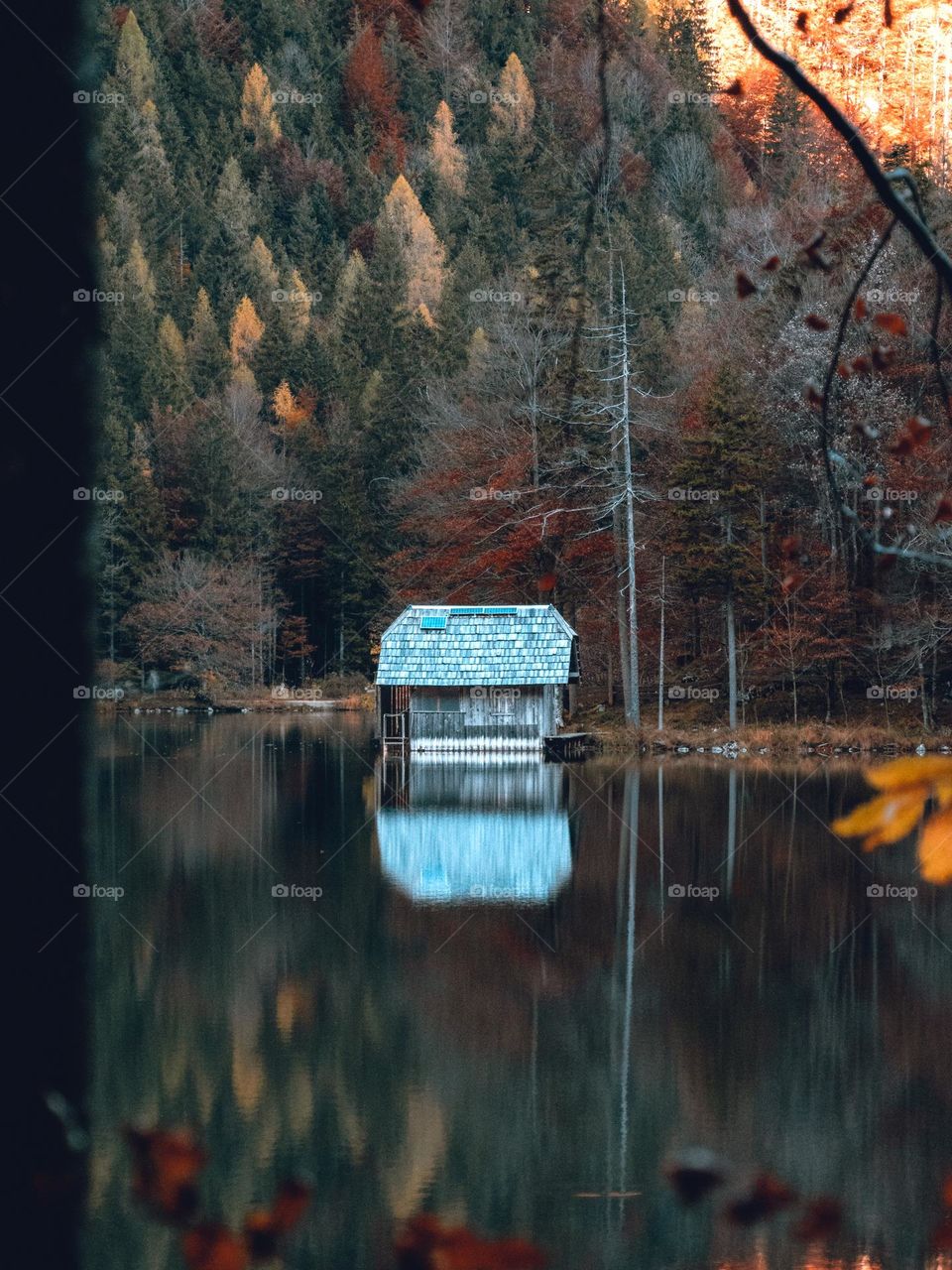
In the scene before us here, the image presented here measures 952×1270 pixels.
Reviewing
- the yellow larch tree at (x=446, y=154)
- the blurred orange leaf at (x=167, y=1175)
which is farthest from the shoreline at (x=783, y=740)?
the yellow larch tree at (x=446, y=154)

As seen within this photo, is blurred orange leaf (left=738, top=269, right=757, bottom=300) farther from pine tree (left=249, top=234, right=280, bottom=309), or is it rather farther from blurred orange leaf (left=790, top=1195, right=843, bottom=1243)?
pine tree (left=249, top=234, right=280, bottom=309)

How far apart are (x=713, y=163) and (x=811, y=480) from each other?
167 feet

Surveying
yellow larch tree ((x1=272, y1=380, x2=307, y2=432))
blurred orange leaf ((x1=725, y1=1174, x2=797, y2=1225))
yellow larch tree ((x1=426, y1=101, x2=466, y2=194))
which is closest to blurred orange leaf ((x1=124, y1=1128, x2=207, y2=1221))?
blurred orange leaf ((x1=725, y1=1174, x2=797, y2=1225))

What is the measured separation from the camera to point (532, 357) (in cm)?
3978

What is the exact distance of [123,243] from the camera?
78312 mm

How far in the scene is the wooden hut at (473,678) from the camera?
34.1 meters

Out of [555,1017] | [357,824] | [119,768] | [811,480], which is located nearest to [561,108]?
[811,480]

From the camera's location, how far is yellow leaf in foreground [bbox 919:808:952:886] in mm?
2355

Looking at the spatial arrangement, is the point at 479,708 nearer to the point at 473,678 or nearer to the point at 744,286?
the point at 473,678

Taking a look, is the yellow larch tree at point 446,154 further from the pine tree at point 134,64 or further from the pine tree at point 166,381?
the pine tree at point 166,381

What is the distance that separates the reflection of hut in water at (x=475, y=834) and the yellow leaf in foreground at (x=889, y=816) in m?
16.6

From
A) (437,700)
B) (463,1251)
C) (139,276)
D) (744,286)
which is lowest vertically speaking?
(437,700)

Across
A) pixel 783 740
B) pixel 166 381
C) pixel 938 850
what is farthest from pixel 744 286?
pixel 166 381

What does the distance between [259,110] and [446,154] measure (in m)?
13.3
